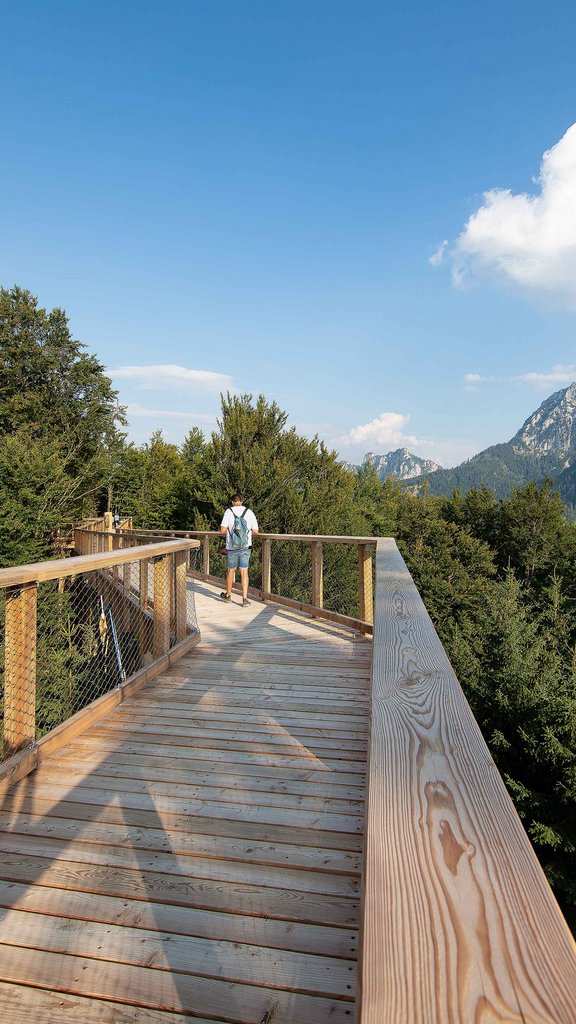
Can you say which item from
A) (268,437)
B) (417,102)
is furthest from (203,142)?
(268,437)

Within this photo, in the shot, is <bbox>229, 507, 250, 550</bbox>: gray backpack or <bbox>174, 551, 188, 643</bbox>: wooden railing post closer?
<bbox>174, 551, 188, 643</bbox>: wooden railing post

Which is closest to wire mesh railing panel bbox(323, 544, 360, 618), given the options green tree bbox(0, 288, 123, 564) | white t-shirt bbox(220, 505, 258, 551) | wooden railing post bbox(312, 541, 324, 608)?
wooden railing post bbox(312, 541, 324, 608)

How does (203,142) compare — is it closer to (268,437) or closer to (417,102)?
(417,102)

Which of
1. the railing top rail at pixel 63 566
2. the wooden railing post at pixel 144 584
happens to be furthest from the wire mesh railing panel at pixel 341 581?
the railing top rail at pixel 63 566

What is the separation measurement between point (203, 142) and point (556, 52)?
957 centimetres

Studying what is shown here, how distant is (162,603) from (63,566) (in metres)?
1.78

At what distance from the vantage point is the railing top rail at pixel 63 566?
2471 millimetres

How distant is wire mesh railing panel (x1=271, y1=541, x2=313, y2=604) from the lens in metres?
8.89

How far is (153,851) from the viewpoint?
1.99 meters

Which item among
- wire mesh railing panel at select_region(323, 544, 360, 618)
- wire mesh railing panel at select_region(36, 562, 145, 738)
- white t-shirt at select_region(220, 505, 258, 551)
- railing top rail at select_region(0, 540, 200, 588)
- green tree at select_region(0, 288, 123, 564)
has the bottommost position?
wire mesh railing panel at select_region(36, 562, 145, 738)

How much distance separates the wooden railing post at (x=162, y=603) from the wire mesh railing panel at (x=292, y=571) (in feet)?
12.8

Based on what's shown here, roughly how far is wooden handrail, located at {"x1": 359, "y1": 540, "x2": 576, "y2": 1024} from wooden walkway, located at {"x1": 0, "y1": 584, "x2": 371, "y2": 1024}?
0.97 m

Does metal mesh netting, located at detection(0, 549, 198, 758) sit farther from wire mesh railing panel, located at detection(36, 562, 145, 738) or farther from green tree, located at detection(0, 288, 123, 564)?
green tree, located at detection(0, 288, 123, 564)

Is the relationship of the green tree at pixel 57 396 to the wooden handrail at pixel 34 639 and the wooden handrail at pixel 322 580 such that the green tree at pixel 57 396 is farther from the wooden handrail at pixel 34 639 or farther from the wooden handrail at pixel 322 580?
the wooden handrail at pixel 34 639
